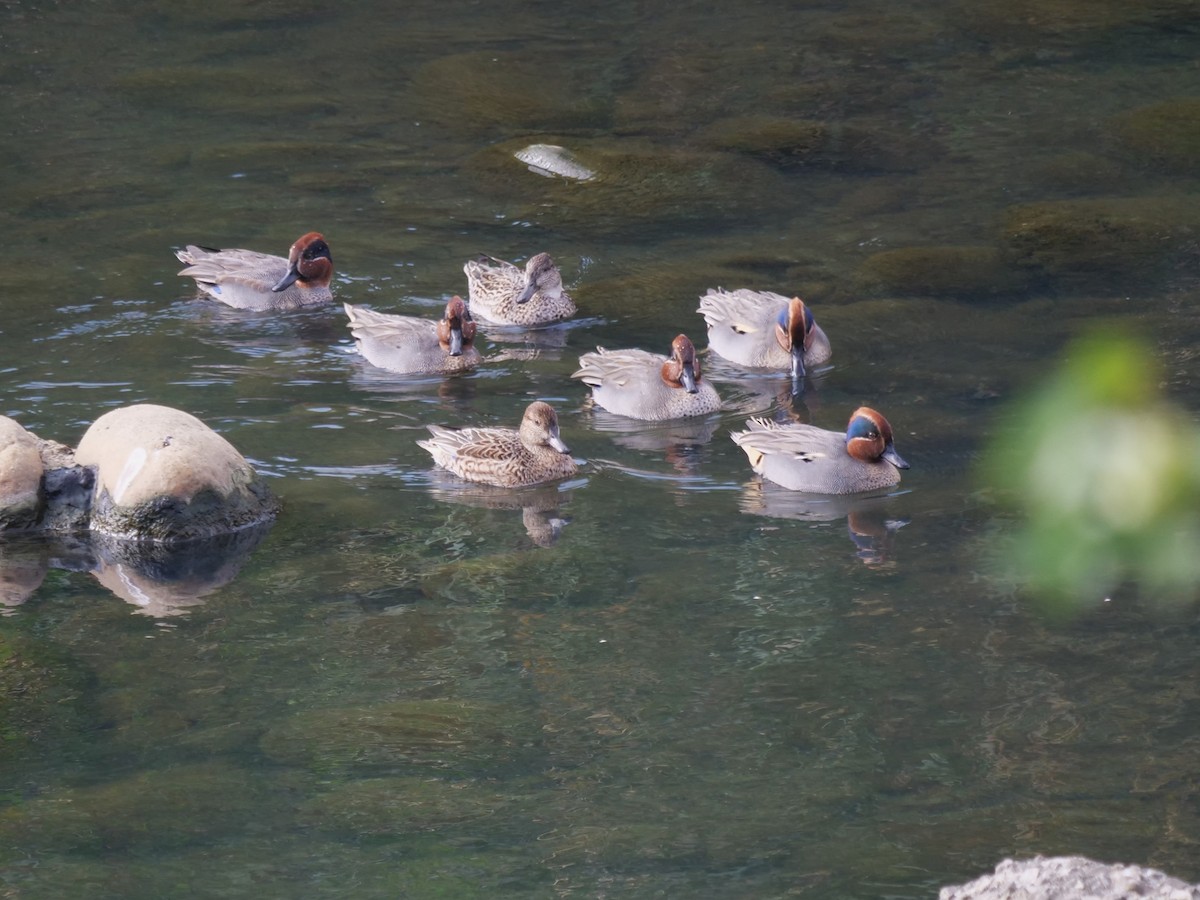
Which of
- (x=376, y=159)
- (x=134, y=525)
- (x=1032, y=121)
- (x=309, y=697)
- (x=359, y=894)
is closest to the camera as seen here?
(x=359, y=894)

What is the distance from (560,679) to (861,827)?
1740mm

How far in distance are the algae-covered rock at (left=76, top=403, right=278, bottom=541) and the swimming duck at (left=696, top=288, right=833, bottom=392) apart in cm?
401

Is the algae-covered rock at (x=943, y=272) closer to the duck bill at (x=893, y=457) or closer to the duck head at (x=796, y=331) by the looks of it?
the duck head at (x=796, y=331)

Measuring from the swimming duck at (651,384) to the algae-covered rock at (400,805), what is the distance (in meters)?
4.80

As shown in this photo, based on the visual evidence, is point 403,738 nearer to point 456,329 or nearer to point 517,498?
point 517,498

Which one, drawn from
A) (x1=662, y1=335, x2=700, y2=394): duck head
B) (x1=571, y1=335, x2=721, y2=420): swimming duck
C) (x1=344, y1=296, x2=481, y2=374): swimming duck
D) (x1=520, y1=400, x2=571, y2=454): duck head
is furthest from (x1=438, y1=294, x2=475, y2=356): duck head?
(x1=520, y1=400, x2=571, y2=454): duck head

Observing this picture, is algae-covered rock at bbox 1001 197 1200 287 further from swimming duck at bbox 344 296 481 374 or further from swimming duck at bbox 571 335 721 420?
swimming duck at bbox 344 296 481 374

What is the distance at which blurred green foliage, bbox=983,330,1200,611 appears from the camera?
28.4 feet

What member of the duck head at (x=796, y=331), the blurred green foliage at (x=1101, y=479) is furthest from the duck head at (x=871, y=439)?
the duck head at (x=796, y=331)

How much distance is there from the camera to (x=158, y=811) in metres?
6.57

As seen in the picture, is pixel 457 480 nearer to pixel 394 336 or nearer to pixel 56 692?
pixel 394 336

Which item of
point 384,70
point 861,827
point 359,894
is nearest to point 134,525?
point 359,894

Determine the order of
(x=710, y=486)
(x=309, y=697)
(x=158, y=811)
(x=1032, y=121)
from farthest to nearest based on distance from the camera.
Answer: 1. (x=1032, y=121)
2. (x=710, y=486)
3. (x=309, y=697)
4. (x=158, y=811)

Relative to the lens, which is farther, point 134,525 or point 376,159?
point 376,159
